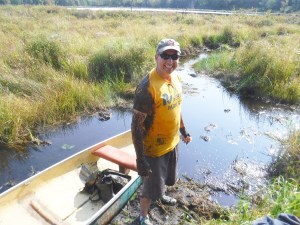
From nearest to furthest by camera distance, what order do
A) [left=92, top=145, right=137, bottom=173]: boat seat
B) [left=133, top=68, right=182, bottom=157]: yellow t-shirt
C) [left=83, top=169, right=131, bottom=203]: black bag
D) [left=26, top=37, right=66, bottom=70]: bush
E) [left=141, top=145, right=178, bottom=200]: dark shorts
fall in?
[left=133, top=68, right=182, bottom=157]: yellow t-shirt, [left=141, top=145, right=178, bottom=200]: dark shorts, [left=83, top=169, right=131, bottom=203]: black bag, [left=92, top=145, right=137, bottom=173]: boat seat, [left=26, top=37, right=66, bottom=70]: bush

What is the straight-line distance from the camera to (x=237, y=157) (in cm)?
618

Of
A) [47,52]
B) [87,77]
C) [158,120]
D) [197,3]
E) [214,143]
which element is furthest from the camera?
[197,3]

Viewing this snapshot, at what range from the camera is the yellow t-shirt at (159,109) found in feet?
9.55

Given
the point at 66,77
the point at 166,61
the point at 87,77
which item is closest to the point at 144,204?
the point at 166,61

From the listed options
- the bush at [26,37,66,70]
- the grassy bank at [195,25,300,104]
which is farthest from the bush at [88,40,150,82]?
the grassy bank at [195,25,300,104]

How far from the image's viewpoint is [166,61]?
117 inches

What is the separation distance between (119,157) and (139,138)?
174 cm

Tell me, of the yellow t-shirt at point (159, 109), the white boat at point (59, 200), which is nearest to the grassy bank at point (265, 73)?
the white boat at point (59, 200)

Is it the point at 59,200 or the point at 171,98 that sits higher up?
the point at 171,98

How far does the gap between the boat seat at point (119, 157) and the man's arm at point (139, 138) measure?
4.40 feet

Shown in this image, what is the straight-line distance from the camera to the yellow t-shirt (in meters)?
2.91

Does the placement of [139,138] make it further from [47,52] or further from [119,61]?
[47,52]

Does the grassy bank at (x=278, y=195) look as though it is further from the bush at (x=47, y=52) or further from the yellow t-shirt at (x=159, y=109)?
the bush at (x=47, y=52)

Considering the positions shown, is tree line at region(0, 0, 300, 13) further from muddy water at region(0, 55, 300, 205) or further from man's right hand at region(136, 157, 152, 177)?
man's right hand at region(136, 157, 152, 177)
